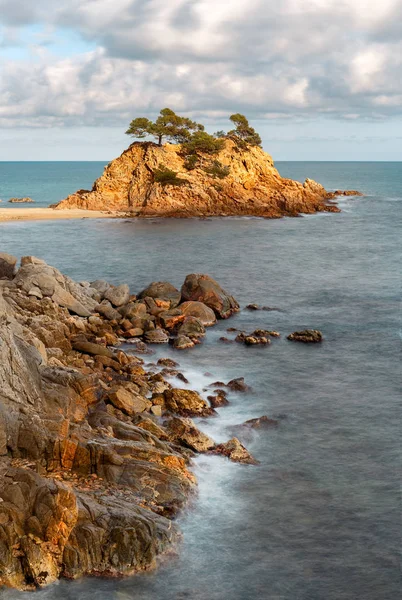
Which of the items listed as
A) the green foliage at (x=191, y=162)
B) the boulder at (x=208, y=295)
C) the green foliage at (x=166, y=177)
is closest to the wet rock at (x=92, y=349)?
the boulder at (x=208, y=295)

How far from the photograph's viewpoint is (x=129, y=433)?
27.7 metres

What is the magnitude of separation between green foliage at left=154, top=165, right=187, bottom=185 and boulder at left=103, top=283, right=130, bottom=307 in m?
67.7

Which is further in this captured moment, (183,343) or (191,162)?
(191,162)

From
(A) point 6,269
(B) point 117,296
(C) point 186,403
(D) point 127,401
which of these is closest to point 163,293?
(B) point 117,296

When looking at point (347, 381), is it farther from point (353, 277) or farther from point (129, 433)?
point (353, 277)

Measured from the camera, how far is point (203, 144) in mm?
124000

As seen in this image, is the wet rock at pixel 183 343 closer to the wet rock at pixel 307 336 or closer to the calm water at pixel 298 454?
the calm water at pixel 298 454

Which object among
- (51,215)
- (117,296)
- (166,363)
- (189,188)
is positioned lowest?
(166,363)

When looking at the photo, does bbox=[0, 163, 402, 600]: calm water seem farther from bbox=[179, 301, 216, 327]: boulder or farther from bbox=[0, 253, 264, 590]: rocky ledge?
bbox=[179, 301, 216, 327]: boulder

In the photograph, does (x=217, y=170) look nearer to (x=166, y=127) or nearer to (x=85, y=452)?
(x=166, y=127)

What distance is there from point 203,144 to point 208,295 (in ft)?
254

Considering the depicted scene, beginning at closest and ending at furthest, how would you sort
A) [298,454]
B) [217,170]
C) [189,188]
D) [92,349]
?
1. [298,454]
2. [92,349]
3. [189,188]
4. [217,170]

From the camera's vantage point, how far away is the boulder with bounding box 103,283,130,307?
51266mm

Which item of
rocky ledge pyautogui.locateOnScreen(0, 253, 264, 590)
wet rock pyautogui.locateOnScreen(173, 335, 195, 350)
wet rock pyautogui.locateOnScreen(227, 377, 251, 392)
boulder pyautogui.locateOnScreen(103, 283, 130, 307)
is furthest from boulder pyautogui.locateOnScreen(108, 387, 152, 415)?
boulder pyautogui.locateOnScreen(103, 283, 130, 307)
